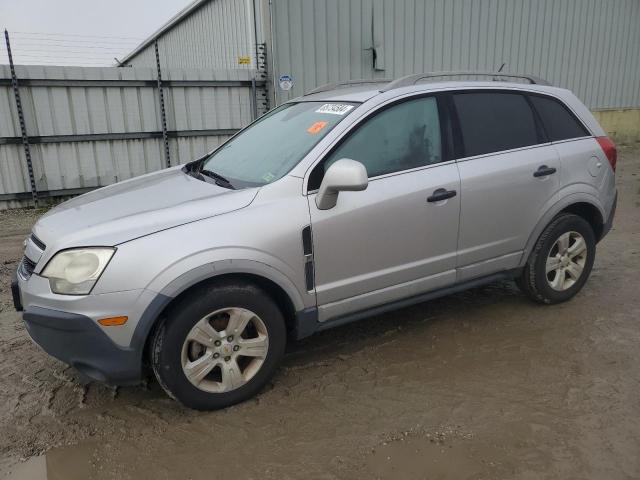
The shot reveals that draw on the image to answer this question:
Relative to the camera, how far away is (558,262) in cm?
421

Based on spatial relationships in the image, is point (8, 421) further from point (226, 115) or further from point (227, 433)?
point (226, 115)

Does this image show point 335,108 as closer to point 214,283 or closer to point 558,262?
point 214,283

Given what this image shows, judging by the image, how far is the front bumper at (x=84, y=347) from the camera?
2611 millimetres

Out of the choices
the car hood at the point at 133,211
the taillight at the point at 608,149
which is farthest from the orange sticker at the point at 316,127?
the taillight at the point at 608,149

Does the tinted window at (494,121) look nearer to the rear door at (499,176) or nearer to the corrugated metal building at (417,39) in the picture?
the rear door at (499,176)

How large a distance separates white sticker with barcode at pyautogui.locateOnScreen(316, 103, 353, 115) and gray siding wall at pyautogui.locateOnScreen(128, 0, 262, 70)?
6.38 metres

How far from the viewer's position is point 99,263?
2.62 metres

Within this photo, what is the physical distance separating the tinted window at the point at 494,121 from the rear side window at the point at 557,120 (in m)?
0.12

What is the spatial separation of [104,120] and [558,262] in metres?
7.06

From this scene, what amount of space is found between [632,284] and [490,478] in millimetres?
3115

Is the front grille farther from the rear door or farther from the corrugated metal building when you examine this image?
the corrugated metal building

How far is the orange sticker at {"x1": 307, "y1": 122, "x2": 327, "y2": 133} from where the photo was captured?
3349 mm

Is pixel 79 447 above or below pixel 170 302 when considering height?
below

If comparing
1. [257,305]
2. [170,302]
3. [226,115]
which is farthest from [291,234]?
[226,115]
